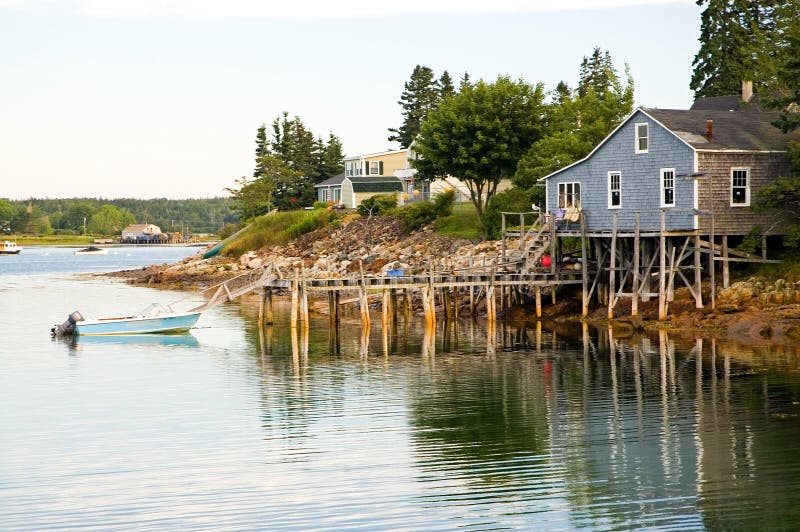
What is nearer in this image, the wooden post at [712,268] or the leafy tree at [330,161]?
the wooden post at [712,268]

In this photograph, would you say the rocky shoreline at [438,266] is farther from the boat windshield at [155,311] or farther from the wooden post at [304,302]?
the boat windshield at [155,311]

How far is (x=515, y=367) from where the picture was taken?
1603 inches

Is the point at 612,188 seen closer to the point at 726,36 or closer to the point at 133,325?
the point at 133,325

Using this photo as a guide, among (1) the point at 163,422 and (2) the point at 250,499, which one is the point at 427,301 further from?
(2) the point at 250,499

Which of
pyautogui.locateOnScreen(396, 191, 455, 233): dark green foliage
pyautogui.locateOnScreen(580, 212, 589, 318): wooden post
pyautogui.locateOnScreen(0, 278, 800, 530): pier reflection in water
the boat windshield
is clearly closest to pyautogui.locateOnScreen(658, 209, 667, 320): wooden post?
pyautogui.locateOnScreen(0, 278, 800, 530): pier reflection in water

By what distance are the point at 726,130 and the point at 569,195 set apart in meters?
7.79

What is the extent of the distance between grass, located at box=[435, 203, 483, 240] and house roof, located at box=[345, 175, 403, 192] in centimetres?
1976

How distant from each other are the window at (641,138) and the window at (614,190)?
1.55 meters

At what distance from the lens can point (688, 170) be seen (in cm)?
4709

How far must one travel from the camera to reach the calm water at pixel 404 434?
2248 cm

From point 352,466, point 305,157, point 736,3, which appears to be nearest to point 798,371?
point 352,466

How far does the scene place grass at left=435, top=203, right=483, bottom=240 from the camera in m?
73.4

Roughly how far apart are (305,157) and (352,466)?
92.8m

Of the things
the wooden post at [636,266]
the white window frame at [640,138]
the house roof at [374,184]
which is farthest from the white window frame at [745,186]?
the house roof at [374,184]
